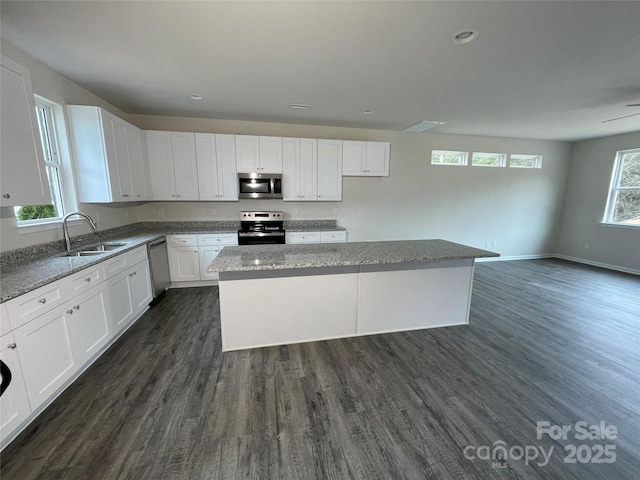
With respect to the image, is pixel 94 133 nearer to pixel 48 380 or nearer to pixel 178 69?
pixel 178 69

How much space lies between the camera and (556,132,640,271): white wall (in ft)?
16.7

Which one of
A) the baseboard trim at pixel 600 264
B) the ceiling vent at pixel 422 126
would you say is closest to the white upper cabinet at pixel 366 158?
the ceiling vent at pixel 422 126

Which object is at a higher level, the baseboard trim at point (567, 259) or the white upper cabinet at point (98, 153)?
the white upper cabinet at point (98, 153)

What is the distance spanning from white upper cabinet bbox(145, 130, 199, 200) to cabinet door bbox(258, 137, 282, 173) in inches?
42.1

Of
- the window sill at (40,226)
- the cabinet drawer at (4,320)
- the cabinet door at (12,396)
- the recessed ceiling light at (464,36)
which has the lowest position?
the cabinet door at (12,396)

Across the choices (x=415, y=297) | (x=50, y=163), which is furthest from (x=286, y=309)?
(x=50, y=163)

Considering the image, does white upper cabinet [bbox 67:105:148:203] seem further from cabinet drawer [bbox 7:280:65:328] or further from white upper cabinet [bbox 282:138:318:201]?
white upper cabinet [bbox 282:138:318:201]

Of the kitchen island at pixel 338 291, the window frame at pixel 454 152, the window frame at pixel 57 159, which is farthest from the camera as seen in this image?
the window frame at pixel 454 152

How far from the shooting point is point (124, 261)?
2.73 metres

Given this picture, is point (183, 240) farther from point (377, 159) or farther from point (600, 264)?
point (600, 264)

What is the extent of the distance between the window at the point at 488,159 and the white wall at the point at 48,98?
674 cm

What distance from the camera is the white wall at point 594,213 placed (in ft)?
16.7

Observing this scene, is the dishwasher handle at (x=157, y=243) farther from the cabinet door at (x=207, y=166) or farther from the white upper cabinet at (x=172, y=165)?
the cabinet door at (x=207, y=166)

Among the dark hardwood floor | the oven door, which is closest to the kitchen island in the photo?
the dark hardwood floor
